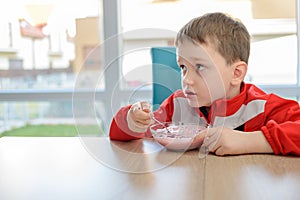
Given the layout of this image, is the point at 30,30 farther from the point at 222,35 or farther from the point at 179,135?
the point at 179,135

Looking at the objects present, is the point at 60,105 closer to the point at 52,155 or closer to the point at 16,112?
the point at 16,112

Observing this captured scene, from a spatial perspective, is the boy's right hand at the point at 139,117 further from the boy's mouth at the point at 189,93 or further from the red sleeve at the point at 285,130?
the red sleeve at the point at 285,130

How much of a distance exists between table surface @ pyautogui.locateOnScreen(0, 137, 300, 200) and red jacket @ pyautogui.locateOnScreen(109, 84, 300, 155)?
47 millimetres

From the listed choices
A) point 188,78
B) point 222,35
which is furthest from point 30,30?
point 188,78

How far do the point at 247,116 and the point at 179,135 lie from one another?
0.92ft

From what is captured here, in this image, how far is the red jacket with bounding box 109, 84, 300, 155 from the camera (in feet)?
3.03

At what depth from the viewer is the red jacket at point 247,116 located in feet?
3.03

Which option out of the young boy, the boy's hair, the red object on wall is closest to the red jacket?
the young boy

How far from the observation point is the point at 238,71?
1.13m

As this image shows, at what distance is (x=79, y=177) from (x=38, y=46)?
235cm

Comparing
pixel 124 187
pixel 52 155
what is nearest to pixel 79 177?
pixel 124 187

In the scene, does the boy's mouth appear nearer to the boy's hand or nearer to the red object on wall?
the boy's hand

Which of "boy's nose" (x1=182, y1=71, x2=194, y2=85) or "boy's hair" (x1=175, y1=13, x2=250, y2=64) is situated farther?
"boy's hair" (x1=175, y1=13, x2=250, y2=64)

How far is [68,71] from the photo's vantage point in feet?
9.42
